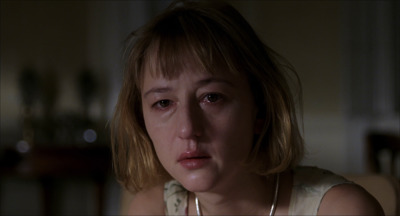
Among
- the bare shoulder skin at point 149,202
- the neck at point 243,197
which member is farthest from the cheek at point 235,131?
the bare shoulder skin at point 149,202

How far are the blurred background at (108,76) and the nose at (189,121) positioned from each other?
2.55 metres

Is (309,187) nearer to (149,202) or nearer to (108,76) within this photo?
(149,202)

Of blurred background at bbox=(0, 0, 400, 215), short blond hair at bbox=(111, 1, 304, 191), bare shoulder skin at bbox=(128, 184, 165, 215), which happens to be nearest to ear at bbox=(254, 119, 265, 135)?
short blond hair at bbox=(111, 1, 304, 191)

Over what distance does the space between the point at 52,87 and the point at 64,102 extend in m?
0.15

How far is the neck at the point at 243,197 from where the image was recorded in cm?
99

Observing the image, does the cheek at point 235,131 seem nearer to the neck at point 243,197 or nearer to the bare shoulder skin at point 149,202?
the neck at point 243,197

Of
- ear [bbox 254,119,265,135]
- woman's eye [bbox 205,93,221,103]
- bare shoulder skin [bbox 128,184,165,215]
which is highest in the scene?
woman's eye [bbox 205,93,221,103]

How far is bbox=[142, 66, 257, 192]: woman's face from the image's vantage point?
0.85 meters

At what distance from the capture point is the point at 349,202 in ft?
2.91

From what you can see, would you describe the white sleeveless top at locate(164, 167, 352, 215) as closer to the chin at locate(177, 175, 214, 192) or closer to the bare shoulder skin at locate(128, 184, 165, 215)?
the chin at locate(177, 175, 214, 192)

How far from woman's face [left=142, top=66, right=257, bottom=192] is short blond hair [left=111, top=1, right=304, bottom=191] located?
0.03 m

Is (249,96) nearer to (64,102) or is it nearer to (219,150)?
(219,150)

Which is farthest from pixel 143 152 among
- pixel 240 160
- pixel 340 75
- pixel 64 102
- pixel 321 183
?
pixel 340 75

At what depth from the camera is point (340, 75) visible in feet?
12.1
